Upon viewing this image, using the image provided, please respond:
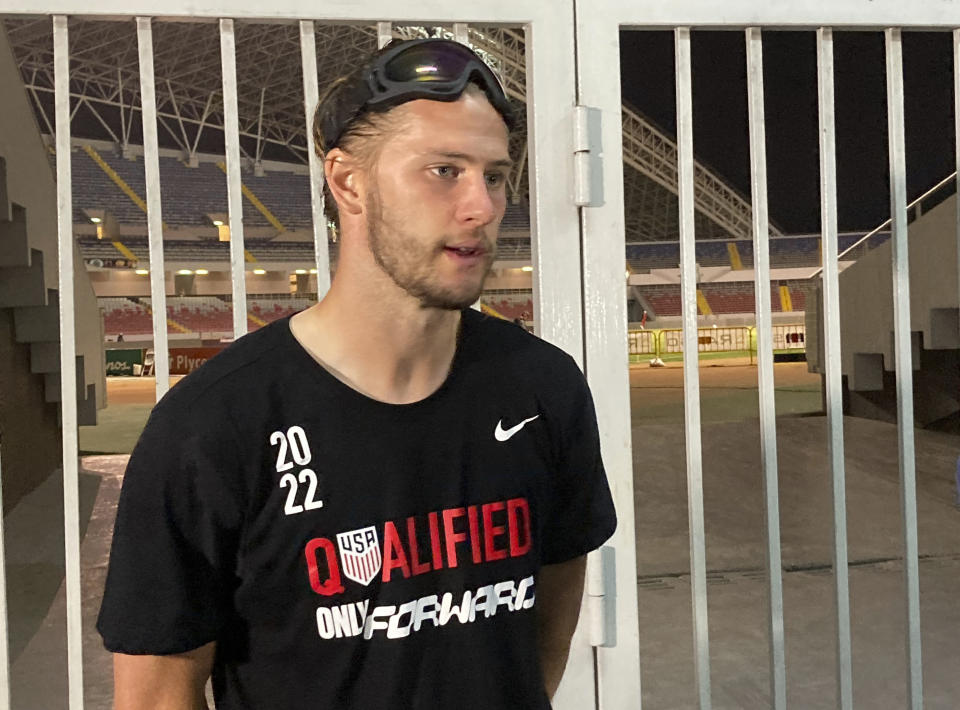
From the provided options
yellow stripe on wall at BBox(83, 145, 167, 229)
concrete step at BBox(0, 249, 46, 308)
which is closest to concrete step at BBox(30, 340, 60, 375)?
concrete step at BBox(0, 249, 46, 308)

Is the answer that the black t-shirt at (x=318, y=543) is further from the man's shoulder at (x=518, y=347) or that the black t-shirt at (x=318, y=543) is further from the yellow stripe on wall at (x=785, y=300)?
the yellow stripe on wall at (x=785, y=300)

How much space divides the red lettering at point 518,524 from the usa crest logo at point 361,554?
185 mm

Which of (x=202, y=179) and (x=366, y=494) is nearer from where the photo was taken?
(x=366, y=494)

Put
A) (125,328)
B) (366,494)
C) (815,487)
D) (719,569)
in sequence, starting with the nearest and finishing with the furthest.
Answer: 1. (366,494)
2. (719,569)
3. (815,487)
4. (125,328)

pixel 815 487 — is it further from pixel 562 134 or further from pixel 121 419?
pixel 121 419

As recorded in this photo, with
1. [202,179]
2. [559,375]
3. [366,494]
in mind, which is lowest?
[366,494]

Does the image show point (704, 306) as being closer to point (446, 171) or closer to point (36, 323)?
point (36, 323)

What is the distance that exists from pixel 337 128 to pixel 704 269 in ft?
121

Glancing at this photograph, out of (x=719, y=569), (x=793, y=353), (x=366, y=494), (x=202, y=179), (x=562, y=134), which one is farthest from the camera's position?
(x=202, y=179)

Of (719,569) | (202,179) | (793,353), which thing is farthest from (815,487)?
(202,179)

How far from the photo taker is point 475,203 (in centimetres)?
96

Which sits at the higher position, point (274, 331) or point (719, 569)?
point (274, 331)

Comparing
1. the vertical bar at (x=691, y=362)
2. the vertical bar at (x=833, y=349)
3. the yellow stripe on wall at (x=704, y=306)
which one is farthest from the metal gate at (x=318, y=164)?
the yellow stripe on wall at (x=704, y=306)

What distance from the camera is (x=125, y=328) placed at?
Answer: 31.6 meters
